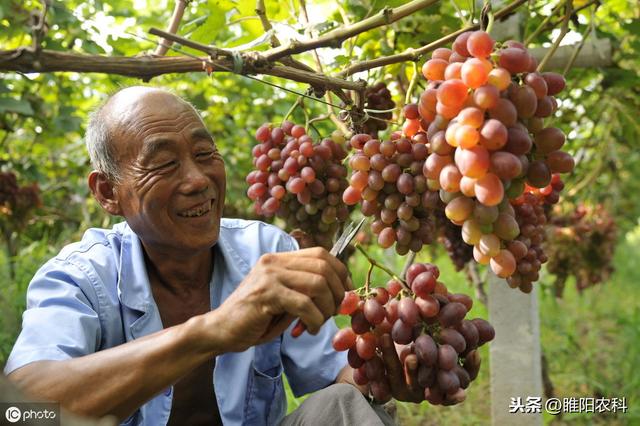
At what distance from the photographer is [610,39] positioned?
2.99 metres

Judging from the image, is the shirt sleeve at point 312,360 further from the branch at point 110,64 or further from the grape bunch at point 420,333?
the branch at point 110,64

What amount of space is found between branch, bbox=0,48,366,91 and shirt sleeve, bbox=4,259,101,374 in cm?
68

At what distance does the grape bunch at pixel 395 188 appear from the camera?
1546 mm

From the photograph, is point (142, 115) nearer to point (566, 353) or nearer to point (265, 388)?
point (265, 388)

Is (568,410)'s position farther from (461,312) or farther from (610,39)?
(461,312)

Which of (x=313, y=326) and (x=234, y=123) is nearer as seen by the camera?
(x=313, y=326)

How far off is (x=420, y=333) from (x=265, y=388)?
2.85 ft

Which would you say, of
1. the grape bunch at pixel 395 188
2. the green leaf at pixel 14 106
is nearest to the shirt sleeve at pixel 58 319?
the grape bunch at pixel 395 188

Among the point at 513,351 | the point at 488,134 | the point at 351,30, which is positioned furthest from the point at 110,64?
the point at 513,351

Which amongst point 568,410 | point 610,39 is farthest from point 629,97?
point 568,410

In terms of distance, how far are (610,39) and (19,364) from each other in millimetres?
2656

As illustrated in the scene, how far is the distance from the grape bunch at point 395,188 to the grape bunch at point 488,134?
167mm

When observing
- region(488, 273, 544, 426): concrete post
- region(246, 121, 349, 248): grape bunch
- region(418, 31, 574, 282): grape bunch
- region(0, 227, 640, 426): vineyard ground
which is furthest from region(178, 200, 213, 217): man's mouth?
region(0, 227, 640, 426): vineyard ground

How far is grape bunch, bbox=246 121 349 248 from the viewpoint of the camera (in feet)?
6.39
